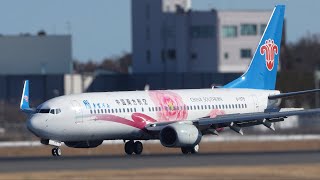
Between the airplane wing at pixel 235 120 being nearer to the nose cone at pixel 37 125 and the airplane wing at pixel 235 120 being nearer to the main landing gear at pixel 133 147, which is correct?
the main landing gear at pixel 133 147

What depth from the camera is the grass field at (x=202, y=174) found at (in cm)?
4256

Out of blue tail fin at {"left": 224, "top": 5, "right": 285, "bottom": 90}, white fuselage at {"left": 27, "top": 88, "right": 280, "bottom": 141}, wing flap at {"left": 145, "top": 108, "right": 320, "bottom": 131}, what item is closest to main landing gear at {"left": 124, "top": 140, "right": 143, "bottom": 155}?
white fuselage at {"left": 27, "top": 88, "right": 280, "bottom": 141}

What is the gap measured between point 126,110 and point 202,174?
58.5ft

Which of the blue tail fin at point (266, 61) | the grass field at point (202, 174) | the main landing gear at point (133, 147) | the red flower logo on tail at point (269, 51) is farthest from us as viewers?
the red flower logo on tail at point (269, 51)

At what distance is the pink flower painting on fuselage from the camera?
206 feet

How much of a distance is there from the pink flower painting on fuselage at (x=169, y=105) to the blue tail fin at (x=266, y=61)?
5686 mm

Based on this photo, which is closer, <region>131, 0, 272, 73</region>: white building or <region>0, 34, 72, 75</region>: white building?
<region>0, 34, 72, 75</region>: white building

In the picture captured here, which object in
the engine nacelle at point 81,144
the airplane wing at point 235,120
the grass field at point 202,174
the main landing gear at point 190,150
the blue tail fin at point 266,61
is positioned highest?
the blue tail fin at point 266,61

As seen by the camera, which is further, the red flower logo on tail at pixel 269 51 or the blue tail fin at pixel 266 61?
the red flower logo on tail at pixel 269 51

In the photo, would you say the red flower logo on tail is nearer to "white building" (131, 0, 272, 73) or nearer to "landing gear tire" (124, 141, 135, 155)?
"landing gear tire" (124, 141, 135, 155)

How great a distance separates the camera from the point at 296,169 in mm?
45781

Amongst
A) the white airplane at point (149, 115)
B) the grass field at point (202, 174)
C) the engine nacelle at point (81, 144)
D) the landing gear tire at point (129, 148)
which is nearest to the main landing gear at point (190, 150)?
the white airplane at point (149, 115)

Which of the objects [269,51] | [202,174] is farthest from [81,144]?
[202,174]

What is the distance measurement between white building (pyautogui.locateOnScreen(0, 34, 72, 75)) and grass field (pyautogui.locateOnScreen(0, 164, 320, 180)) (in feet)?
277
